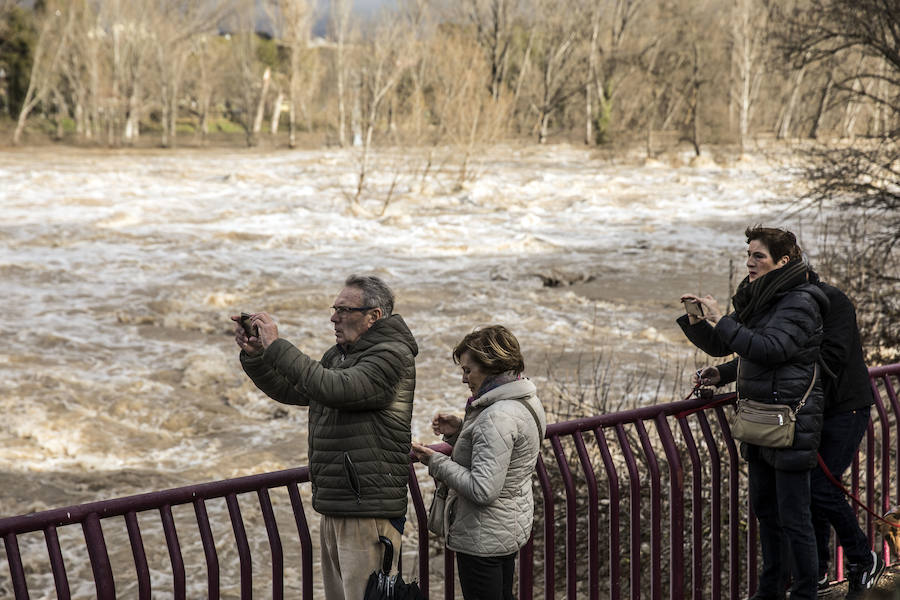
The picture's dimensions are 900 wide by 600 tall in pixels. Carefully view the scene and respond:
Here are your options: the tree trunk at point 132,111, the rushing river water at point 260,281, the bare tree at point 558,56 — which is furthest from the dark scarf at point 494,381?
the bare tree at point 558,56

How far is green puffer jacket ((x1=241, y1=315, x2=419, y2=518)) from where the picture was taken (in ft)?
11.6

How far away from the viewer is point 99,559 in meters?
3.52

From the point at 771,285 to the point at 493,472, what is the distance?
1.46 meters

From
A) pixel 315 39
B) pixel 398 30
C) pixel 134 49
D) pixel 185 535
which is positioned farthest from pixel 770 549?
pixel 315 39

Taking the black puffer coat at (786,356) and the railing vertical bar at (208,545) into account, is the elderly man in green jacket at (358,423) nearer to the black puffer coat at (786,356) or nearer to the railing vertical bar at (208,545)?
the railing vertical bar at (208,545)

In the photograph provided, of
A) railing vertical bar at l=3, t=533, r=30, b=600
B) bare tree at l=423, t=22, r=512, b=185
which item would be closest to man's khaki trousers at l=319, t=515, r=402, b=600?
railing vertical bar at l=3, t=533, r=30, b=600

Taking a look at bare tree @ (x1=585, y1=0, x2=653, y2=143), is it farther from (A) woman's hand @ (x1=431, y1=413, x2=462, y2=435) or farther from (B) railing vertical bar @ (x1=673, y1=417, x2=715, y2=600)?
(A) woman's hand @ (x1=431, y1=413, x2=462, y2=435)

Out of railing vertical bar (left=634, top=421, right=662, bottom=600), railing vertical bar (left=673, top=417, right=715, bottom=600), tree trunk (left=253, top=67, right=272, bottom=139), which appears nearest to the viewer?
railing vertical bar (left=634, top=421, right=662, bottom=600)

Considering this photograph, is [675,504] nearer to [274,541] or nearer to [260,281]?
[274,541]

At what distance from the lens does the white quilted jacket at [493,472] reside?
138 inches

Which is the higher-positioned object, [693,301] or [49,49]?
[49,49]

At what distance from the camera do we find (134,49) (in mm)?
54906

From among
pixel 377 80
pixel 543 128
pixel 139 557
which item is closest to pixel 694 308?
pixel 139 557

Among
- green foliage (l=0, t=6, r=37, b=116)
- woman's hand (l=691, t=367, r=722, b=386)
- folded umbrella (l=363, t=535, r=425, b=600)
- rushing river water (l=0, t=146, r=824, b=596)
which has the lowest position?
rushing river water (l=0, t=146, r=824, b=596)
